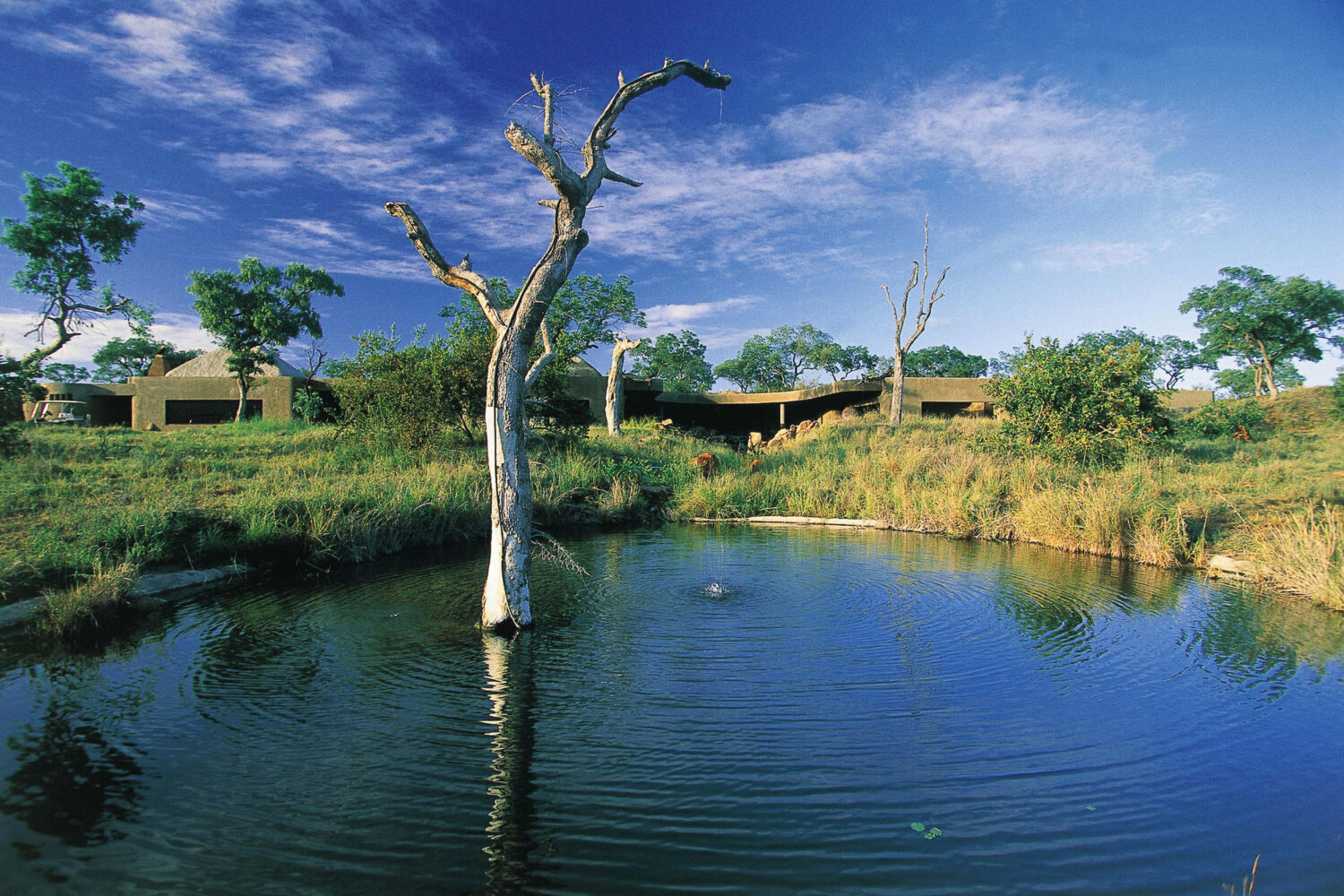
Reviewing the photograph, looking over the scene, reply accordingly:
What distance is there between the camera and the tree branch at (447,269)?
6.12m

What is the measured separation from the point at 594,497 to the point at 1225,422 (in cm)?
1931

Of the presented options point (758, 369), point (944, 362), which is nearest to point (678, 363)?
point (758, 369)

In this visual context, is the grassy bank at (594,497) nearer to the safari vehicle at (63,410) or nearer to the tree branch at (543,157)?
the tree branch at (543,157)

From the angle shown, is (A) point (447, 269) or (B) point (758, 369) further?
(B) point (758, 369)

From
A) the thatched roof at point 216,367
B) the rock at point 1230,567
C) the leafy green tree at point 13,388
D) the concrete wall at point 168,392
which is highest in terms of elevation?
the thatched roof at point 216,367

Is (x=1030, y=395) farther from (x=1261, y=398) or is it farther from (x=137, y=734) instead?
(x=137, y=734)

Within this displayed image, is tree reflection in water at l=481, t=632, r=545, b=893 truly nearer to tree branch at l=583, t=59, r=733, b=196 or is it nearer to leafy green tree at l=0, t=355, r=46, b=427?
tree branch at l=583, t=59, r=733, b=196

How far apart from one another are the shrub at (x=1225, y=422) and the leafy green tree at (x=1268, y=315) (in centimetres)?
1334

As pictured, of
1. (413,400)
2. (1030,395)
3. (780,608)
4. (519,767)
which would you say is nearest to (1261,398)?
(1030,395)

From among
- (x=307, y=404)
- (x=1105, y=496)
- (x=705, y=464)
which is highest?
(x=307, y=404)

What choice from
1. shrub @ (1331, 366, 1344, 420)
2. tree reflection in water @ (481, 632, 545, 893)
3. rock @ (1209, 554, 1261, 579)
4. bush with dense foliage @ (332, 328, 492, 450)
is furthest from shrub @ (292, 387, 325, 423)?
shrub @ (1331, 366, 1344, 420)

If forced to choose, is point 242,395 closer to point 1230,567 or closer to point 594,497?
point 594,497

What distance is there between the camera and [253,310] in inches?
1102

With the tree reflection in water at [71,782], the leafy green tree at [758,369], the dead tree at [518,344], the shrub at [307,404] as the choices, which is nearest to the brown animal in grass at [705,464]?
the dead tree at [518,344]
